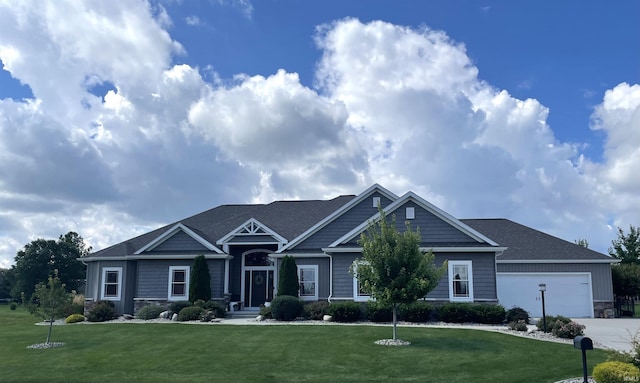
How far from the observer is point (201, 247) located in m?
27.8

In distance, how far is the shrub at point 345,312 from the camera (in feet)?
74.4

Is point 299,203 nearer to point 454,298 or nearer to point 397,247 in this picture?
point 454,298

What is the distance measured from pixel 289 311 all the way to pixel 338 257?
133 inches

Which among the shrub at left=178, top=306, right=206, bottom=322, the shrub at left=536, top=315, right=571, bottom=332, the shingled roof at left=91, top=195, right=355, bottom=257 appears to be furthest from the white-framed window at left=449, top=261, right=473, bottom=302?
the shrub at left=178, top=306, right=206, bottom=322

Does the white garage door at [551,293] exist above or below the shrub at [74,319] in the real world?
above

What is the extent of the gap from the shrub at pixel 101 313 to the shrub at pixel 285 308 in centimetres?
812

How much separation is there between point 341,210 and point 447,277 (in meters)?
6.33

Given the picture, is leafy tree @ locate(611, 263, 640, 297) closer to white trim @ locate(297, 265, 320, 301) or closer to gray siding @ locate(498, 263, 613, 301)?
gray siding @ locate(498, 263, 613, 301)

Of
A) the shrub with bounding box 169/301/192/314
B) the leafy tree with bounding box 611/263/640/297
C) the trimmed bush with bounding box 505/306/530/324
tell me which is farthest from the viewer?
the leafy tree with bounding box 611/263/640/297

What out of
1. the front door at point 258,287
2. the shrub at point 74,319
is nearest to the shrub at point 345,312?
the front door at point 258,287

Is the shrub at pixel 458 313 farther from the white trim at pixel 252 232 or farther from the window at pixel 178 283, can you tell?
the window at pixel 178 283

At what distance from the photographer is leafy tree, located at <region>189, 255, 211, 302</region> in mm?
26094

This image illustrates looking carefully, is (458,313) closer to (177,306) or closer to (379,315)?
(379,315)

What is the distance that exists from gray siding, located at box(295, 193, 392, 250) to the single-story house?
2.0 inches
